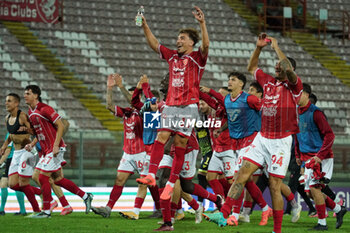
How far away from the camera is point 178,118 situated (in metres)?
7.95

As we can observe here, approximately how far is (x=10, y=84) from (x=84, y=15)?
4.89m

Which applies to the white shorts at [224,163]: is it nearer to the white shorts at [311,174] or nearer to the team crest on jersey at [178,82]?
the white shorts at [311,174]

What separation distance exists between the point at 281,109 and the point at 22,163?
17.0 feet

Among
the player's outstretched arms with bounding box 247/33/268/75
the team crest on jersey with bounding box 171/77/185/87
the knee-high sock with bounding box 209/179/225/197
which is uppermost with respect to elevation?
the player's outstretched arms with bounding box 247/33/268/75

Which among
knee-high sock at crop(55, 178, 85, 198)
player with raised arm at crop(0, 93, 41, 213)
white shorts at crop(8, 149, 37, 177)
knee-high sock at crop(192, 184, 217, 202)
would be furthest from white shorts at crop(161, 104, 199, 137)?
white shorts at crop(8, 149, 37, 177)

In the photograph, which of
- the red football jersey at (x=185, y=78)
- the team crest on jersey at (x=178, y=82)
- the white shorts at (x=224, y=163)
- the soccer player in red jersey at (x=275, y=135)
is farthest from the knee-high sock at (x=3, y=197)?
the soccer player in red jersey at (x=275, y=135)

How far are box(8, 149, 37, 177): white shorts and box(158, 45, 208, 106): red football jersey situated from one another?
13.7ft

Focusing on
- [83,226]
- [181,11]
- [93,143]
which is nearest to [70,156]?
[93,143]

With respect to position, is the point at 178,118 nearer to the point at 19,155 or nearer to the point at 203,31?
the point at 203,31

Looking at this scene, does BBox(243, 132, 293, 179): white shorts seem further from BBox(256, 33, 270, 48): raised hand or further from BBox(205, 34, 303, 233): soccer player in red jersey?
BBox(256, 33, 270, 48): raised hand

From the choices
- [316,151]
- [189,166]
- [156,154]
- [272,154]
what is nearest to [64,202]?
[189,166]

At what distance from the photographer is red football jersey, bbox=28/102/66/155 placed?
1083cm

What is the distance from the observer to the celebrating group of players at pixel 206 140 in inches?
309

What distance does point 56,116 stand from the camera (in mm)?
10828
